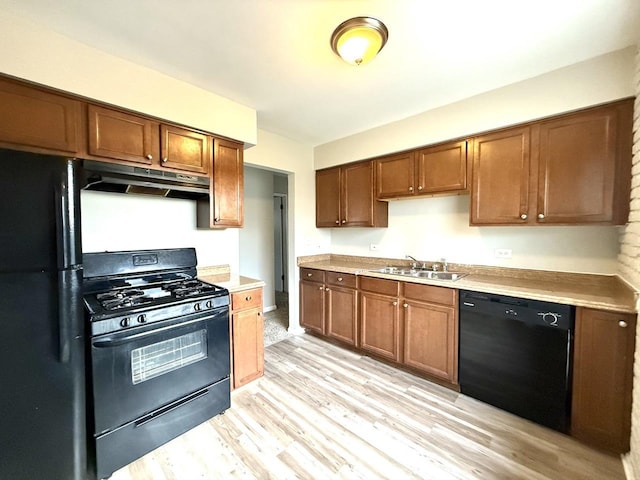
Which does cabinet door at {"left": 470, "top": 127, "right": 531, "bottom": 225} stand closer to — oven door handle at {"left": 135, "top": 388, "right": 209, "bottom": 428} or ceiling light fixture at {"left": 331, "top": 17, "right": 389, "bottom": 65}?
ceiling light fixture at {"left": 331, "top": 17, "right": 389, "bottom": 65}

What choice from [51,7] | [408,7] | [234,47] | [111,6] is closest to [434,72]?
[408,7]

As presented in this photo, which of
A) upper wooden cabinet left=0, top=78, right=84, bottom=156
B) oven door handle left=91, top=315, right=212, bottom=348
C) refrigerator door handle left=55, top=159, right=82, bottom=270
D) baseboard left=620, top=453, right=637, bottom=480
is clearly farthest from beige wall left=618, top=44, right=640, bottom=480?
upper wooden cabinet left=0, top=78, right=84, bottom=156

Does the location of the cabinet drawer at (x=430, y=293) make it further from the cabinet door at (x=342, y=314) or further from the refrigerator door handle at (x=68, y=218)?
the refrigerator door handle at (x=68, y=218)

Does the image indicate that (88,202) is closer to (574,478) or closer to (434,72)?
(434,72)

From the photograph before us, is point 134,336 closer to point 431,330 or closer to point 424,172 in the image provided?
point 431,330

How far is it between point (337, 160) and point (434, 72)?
1652 mm

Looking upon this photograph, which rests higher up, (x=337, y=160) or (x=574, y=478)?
(x=337, y=160)

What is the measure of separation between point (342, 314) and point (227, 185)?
196 cm

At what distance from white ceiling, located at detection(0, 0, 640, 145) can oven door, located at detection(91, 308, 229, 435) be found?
1876 millimetres

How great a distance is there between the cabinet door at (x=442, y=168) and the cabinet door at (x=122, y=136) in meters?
2.51

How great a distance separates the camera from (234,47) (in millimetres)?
1765

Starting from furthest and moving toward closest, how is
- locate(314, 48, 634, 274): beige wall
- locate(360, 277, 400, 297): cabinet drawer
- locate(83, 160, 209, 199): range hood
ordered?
locate(360, 277, 400, 297): cabinet drawer
locate(314, 48, 634, 274): beige wall
locate(83, 160, 209, 199): range hood

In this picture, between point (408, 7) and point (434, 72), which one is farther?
point (434, 72)

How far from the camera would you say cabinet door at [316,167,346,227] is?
3580 millimetres
